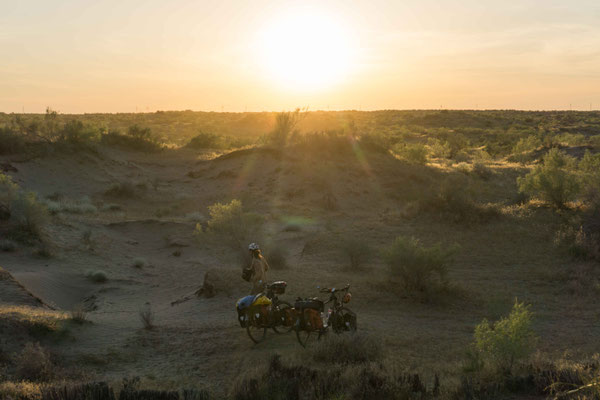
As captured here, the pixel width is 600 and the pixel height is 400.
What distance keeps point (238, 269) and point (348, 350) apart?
7017mm

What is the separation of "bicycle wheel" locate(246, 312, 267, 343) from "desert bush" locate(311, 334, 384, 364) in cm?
129

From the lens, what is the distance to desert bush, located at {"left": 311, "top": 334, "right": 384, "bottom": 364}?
6879mm

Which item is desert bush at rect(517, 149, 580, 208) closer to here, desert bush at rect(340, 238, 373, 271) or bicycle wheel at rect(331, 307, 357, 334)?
desert bush at rect(340, 238, 373, 271)

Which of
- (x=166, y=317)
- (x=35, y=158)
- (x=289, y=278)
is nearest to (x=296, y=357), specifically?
(x=166, y=317)

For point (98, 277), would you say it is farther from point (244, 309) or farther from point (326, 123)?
point (326, 123)

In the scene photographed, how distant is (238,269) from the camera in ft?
44.4

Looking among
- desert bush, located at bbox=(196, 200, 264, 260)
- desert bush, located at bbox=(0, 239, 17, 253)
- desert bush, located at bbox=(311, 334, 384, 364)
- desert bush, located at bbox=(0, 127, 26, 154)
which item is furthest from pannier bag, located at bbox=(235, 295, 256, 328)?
desert bush, located at bbox=(0, 127, 26, 154)

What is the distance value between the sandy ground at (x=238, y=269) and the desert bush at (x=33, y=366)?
0.71 m

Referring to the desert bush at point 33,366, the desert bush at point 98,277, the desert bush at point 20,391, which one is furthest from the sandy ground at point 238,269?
the desert bush at point 20,391

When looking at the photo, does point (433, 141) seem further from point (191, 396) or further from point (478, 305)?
point (191, 396)

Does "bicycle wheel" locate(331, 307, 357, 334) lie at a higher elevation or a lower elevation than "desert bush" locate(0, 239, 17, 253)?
higher

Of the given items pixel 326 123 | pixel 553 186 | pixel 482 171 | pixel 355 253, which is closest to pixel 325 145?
pixel 482 171

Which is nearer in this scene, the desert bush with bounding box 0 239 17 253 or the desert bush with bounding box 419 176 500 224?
the desert bush with bounding box 0 239 17 253

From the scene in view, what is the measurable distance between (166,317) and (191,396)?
552cm
